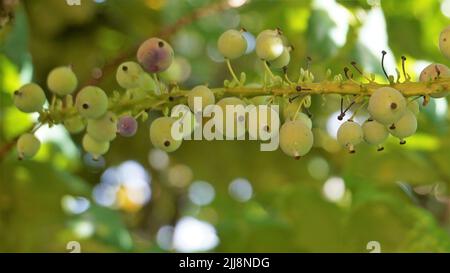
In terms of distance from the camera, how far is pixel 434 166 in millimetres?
1840

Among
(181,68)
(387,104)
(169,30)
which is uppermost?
(181,68)

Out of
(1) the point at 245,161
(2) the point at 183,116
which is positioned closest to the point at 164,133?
(2) the point at 183,116

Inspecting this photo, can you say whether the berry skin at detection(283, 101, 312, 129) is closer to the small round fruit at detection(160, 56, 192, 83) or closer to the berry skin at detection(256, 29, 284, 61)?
the berry skin at detection(256, 29, 284, 61)

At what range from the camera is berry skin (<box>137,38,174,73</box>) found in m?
1.01

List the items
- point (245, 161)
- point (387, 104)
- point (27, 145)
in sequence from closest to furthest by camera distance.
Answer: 1. point (387, 104)
2. point (27, 145)
3. point (245, 161)

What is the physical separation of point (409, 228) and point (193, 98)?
37.1 inches

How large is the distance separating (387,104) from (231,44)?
0.82ft

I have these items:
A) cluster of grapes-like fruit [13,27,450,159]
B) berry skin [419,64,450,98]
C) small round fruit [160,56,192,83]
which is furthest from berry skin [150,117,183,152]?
small round fruit [160,56,192,83]

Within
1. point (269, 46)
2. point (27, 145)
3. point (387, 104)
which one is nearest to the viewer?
point (387, 104)

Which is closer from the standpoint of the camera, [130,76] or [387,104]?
[387,104]

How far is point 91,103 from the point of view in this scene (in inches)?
39.6

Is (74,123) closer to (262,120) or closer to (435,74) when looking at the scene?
(262,120)

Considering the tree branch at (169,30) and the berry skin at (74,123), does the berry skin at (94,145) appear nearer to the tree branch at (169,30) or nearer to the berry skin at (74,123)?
the berry skin at (74,123)
